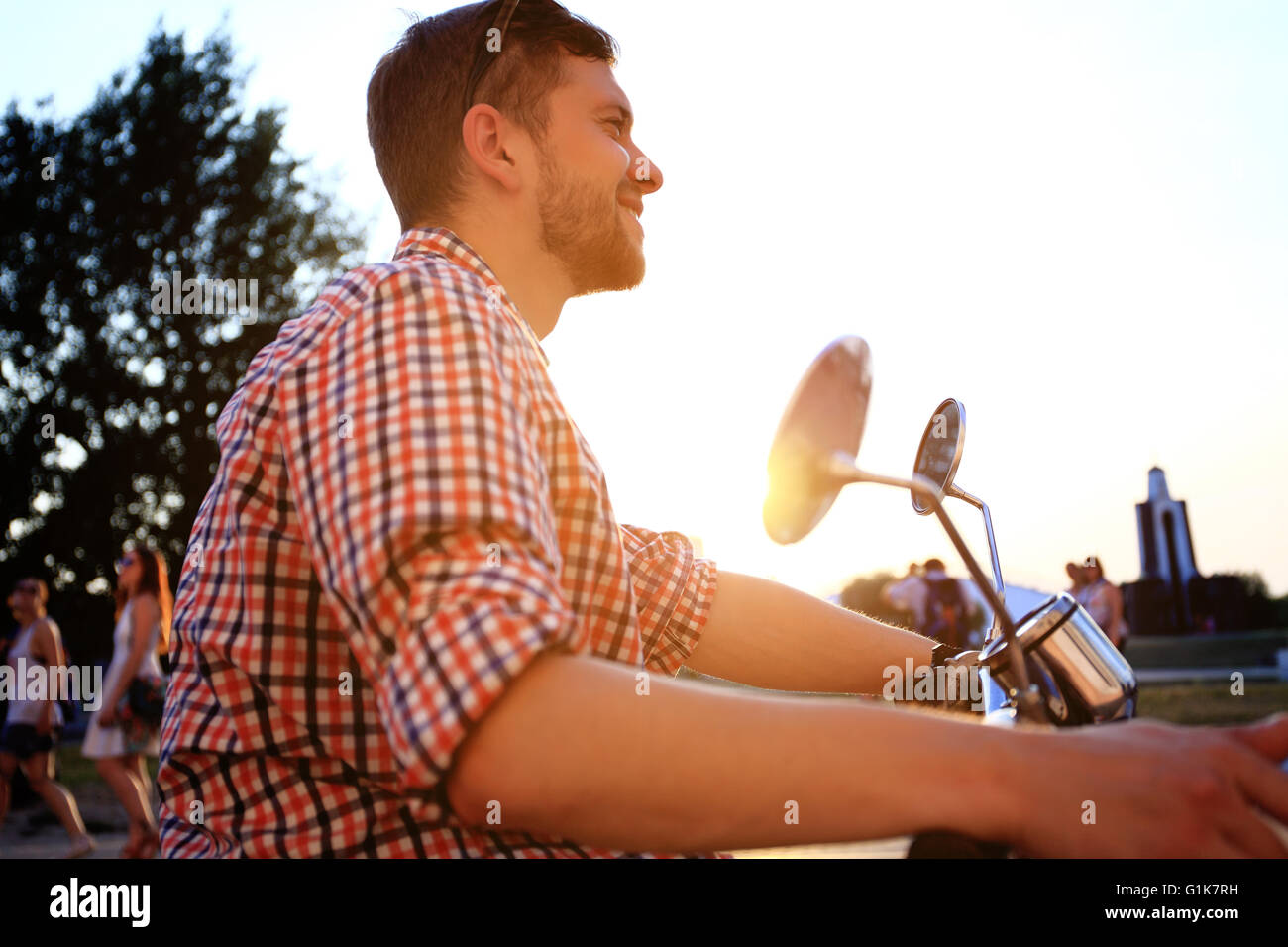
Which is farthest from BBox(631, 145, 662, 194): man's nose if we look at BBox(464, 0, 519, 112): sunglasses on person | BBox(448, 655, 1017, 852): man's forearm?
BBox(448, 655, 1017, 852): man's forearm

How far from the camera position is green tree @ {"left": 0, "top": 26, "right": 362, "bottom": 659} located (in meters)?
18.6

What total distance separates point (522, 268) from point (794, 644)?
884 mm

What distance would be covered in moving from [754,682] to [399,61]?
1391mm

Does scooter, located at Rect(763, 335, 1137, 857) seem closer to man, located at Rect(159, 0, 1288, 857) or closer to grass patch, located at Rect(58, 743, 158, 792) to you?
man, located at Rect(159, 0, 1288, 857)

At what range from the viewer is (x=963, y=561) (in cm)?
112

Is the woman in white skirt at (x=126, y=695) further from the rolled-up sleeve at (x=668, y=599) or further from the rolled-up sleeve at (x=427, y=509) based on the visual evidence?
the rolled-up sleeve at (x=427, y=509)

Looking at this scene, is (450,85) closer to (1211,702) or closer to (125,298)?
(1211,702)

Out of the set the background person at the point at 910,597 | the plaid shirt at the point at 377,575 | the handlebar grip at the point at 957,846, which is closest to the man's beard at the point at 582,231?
the plaid shirt at the point at 377,575

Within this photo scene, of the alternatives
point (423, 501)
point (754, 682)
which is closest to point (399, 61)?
point (423, 501)

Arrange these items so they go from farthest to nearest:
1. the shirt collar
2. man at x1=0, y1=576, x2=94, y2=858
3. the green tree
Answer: the green tree
man at x1=0, y1=576, x2=94, y2=858
the shirt collar

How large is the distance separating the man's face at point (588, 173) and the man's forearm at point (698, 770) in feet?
3.19

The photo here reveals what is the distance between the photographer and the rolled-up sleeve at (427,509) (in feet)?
2.64
